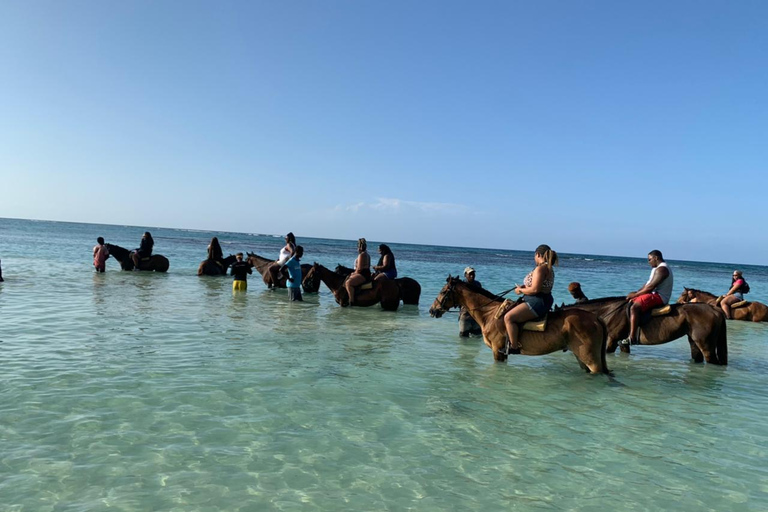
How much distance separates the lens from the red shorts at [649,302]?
10016mm

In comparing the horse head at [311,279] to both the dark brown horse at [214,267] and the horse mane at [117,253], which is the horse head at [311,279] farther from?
the horse mane at [117,253]

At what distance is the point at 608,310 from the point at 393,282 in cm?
741

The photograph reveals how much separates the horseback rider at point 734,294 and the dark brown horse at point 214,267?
21371 mm

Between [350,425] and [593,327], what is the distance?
4524mm

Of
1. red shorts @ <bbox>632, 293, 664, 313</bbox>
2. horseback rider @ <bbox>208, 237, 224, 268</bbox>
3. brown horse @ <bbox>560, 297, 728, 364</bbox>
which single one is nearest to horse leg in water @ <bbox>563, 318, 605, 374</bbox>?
brown horse @ <bbox>560, 297, 728, 364</bbox>

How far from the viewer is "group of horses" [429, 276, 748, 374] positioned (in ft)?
27.1

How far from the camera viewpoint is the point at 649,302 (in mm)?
10016

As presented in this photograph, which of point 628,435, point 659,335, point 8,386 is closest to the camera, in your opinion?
point 628,435

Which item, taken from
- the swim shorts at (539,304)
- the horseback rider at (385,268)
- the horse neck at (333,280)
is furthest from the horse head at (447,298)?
the horse neck at (333,280)

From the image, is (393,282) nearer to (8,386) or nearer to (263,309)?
(263,309)

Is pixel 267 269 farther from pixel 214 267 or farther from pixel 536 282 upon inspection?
pixel 536 282

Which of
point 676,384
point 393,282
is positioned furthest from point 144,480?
point 393,282

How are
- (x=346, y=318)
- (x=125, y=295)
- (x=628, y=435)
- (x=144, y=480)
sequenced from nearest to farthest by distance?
(x=144, y=480) < (x=628, y=435) < (x=346, y=318) < (x=125, y=295)

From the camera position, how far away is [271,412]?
597cm
